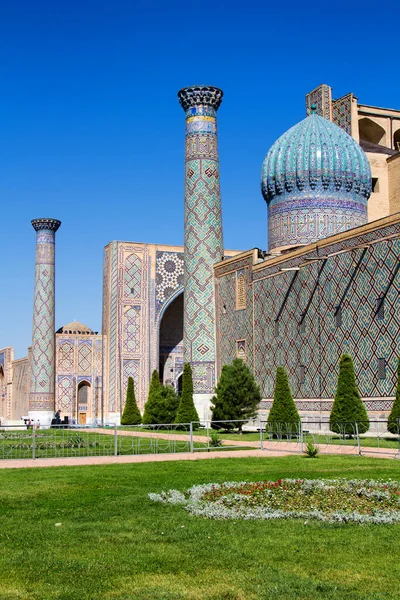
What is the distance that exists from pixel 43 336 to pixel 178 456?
1883 centimetres

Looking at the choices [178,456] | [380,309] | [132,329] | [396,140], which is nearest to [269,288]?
[380,309]

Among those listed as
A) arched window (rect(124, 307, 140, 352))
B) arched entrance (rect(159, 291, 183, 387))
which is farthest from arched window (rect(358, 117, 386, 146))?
arched window (rect(124, 307, 140, 352))

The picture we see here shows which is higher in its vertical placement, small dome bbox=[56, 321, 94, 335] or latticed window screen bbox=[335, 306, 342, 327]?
small dome bbox=[56, 321, 94, 335]

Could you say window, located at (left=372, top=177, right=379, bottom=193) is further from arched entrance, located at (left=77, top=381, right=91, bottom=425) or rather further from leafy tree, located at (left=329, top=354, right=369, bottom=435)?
arched entrance, located at (left=77, top=381, right=91, bottom=425)

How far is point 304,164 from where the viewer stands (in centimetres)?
2275

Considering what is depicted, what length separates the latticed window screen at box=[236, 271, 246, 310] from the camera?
22.7m

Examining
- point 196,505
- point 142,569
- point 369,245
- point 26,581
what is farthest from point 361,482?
point 369,245

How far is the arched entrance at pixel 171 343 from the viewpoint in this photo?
31891mm

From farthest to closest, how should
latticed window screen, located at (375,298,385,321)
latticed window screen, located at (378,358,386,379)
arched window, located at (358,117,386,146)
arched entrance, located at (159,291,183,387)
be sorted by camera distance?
arched entrance, located at (159,291,183,387) → arched window, located at (358,117,386,146) → latticed window screen, located at (375,298,385,321) → latticed window screen, located at (378,358,386,379)

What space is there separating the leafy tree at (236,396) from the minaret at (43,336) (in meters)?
11.6

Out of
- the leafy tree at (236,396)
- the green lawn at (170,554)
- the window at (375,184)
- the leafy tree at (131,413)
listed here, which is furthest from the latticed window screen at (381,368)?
the green lawn at (170,554)

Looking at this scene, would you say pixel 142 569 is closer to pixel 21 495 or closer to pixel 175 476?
pixel 21 495

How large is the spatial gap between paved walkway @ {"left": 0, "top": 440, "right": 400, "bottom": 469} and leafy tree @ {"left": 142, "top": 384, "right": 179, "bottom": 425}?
961 centimetres

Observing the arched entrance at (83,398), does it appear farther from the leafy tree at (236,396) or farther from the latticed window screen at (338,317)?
the latticed window screen at (338,317)
